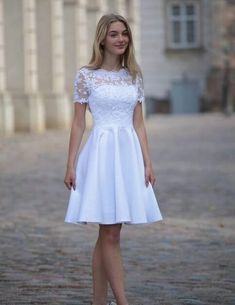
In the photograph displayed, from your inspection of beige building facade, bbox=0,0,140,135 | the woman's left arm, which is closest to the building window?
beige building facade, bbox=0,0,140,135

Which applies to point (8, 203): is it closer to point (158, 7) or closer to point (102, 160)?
point (102, 160)

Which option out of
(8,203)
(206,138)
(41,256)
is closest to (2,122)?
(206,138)

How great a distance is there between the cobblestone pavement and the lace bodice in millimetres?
1263

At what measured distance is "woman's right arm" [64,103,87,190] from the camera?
273 inches

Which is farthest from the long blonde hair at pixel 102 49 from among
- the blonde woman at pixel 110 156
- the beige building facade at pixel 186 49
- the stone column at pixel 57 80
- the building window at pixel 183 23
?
the building window at pixel 183 23

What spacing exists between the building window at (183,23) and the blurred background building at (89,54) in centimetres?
5

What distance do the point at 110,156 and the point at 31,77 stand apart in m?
26.2

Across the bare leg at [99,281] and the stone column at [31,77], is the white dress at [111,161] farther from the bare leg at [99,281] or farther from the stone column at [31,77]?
the stone column at [31,77]

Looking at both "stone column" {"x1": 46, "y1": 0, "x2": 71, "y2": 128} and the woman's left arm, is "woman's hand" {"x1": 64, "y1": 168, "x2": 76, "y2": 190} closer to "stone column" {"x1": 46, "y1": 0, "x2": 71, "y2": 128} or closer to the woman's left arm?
the woman's left arm

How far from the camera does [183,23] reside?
188 ft

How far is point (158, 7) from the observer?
188 feet

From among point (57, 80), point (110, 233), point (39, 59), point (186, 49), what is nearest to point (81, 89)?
point (110, 233)

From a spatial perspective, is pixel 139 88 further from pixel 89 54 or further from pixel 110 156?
pixel 89 54

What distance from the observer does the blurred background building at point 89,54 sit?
32188mm
